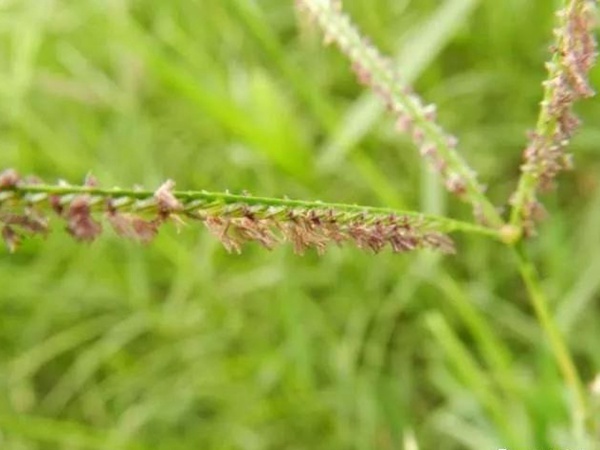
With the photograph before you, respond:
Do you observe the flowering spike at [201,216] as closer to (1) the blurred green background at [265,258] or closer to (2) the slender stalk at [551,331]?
(2) the slender stalk at [551,331]

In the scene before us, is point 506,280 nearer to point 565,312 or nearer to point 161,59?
point 565,312

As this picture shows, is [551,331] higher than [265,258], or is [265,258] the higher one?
[265,258]

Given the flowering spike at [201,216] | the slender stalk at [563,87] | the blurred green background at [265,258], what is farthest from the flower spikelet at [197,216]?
the blurred green background at [265,258]

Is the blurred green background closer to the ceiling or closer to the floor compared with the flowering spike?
closer to the ceiling

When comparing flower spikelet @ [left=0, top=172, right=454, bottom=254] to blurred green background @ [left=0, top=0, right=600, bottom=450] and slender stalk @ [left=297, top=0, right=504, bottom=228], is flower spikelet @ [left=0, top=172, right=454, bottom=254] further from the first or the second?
blurred green background @ [left=0, top=0, right=600, bottom=450]

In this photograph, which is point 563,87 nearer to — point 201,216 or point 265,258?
point 201,216

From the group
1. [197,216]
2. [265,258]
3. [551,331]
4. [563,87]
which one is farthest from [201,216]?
[265,258]

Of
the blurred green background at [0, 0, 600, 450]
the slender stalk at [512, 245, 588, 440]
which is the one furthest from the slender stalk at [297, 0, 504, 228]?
the blurred green background at [0, 0, 600, 450]

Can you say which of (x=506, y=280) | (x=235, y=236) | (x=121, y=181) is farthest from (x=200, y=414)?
(x=235, y=236)
